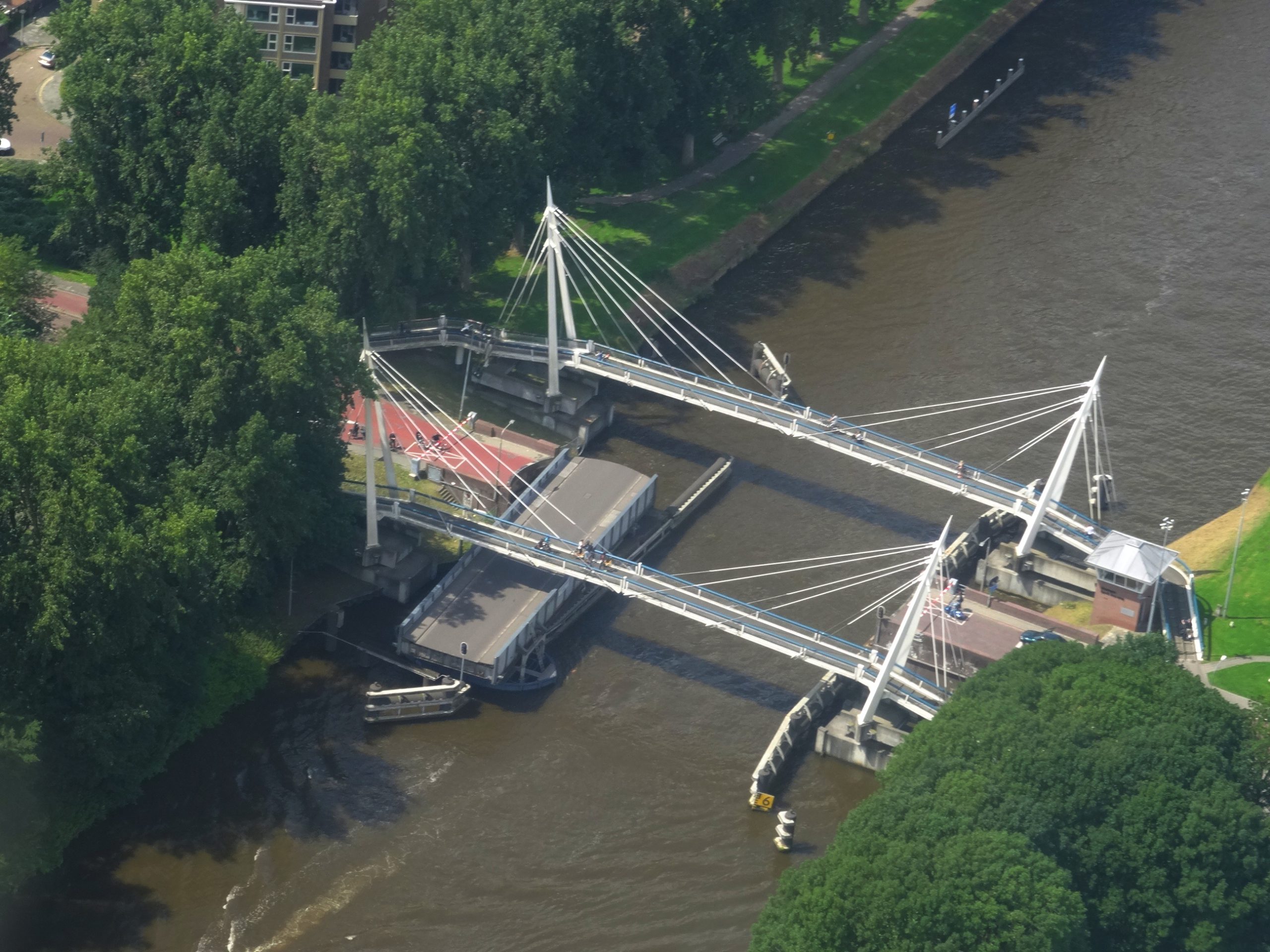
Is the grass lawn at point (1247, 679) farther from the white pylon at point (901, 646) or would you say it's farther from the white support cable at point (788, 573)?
the white support cable at point (788, 573)

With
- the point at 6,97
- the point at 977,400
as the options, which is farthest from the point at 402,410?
the point at 6,97

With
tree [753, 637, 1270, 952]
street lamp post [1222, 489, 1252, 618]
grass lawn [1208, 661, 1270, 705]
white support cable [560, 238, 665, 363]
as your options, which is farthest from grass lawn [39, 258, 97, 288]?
grass lawn [1208, 661, 1270, 705]

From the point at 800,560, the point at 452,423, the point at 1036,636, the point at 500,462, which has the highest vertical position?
the point at 452,423

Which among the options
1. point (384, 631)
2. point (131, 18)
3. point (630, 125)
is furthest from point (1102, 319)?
point (131, 18)

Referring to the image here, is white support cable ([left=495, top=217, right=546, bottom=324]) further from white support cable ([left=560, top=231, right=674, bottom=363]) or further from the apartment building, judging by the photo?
the apartment building

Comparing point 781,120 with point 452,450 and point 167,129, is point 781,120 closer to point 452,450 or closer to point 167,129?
point 452,450

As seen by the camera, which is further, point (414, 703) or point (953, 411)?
point (953, 411)
